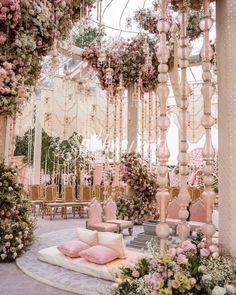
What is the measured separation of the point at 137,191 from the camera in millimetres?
10016

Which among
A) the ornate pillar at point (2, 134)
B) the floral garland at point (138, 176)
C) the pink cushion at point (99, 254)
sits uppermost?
the ornate pillar at point (2, 134)

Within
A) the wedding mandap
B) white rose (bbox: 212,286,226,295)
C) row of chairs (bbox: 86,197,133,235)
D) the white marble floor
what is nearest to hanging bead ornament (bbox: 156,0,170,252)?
the wedding mandap

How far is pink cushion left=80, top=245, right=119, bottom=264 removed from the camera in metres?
5.10

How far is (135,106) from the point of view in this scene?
11258 millimetres

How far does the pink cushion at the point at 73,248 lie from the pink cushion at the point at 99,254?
0.47 feet

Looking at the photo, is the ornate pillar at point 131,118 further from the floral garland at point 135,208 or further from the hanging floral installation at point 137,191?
the floral garland at point 135,208

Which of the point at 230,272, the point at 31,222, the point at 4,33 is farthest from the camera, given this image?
the point at 31,222

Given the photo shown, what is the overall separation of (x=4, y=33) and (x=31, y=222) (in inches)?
136

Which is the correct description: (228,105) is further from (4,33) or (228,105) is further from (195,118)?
(195,118)

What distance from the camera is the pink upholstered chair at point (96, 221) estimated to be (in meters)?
7.62

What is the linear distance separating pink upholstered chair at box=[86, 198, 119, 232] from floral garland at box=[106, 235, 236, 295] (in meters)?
5.01

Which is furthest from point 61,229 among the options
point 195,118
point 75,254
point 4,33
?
point 195,118

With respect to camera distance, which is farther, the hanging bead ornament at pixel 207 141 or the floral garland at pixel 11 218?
the floral garland at pixel 11 218

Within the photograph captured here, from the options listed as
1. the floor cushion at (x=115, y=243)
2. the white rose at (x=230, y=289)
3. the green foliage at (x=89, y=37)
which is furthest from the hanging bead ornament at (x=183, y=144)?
the green foliage at (x=89, y=37)
